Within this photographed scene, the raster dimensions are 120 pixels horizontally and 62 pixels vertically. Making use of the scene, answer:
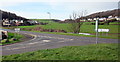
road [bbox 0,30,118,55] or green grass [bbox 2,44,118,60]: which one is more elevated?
green grass [bbox 2,44,118,60]

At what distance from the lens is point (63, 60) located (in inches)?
292

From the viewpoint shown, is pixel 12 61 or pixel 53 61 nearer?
pixel 53 61

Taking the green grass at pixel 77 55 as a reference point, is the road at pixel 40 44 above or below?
below

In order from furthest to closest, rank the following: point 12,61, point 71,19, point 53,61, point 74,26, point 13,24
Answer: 1. point 13,24
2. point 71,19
3. point 74,26
4. point 12,61
5. point 53,61

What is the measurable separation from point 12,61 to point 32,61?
1337mm

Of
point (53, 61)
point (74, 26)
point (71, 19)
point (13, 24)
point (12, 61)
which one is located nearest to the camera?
point (53, 61)

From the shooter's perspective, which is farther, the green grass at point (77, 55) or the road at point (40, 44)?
the road at point (40, 44)

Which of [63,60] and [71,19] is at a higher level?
[71,19]

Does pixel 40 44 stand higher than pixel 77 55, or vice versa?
pixel 77 55

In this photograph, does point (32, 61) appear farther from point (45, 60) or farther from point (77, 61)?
point (77, 61)

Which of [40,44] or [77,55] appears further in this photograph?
[40,44]

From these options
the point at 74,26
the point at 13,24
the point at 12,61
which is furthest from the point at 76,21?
the point at 13,24

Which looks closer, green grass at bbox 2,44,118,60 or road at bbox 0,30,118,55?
green grass at bbox 2,44,118,60

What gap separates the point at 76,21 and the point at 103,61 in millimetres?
Answer: 33417
